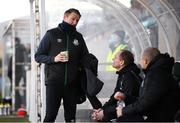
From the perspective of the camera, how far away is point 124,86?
7.06 m

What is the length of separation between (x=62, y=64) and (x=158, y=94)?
1.77 metres

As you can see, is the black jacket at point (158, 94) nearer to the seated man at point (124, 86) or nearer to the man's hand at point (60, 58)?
the seated man at point (124, 86)

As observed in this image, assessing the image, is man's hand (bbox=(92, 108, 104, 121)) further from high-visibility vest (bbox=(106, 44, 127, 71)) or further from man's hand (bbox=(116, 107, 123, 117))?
high-visibility vest (bbox=(106, 44, 127, 71))

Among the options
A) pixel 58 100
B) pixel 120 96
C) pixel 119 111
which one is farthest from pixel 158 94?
pixel 58 100

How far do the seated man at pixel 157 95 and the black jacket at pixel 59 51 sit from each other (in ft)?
4.25

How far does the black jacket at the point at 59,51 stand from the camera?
24.1ft

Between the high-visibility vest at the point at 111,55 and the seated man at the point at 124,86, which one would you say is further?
the high-visibility vest at the point at 111,55

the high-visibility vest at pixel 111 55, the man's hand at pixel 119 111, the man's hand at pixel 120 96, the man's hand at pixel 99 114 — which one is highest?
the high-visibility vest at pixel 111 55

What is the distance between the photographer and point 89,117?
31.0ft

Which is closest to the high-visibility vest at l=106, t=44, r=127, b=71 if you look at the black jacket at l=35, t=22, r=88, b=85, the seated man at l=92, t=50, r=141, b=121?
the black jacket at l=35, t=22, r=88, b=85

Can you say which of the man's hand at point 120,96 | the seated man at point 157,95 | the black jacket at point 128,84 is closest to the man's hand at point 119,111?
the seated man at point 157,95

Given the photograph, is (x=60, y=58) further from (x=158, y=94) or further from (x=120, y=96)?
(x=158, y=94)

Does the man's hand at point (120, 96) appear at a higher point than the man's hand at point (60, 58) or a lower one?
lower

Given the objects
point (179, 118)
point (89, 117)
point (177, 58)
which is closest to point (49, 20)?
point (89, 117)
